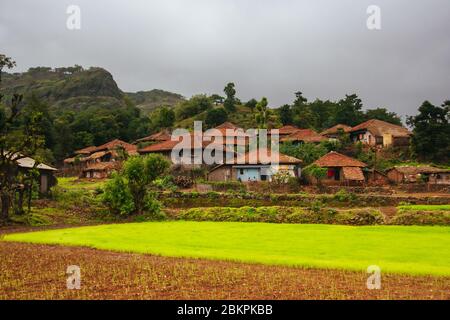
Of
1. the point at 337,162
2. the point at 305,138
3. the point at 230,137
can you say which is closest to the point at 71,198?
the point at 337,162

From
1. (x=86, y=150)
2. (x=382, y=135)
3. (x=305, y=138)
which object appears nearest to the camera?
(x=305, y=138)

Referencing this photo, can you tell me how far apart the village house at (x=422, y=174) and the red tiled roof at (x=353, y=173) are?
432cm

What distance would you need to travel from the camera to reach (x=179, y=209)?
140 feet

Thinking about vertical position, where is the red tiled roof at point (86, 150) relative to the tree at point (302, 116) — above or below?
below

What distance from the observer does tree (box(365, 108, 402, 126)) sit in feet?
328

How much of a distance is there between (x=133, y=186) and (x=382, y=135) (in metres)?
49.0

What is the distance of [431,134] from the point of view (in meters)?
63.1

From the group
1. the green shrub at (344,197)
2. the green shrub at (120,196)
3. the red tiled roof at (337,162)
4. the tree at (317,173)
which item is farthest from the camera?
the red tiled roof at (337,162)

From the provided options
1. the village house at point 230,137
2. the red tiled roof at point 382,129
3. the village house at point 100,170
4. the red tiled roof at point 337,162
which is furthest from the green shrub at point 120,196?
the red tiled roof at point 382,129

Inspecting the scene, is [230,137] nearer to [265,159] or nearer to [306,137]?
[306,137]

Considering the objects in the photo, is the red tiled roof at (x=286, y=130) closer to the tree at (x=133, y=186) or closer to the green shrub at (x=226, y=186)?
the green shrub at (x=226, y=186)

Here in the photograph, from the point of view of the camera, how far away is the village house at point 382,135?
72.2 metres

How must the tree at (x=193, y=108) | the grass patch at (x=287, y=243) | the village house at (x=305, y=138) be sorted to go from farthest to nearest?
the tree at (x=193, y=108)
the village house at (x=305, y=138)
the grass patch at (x=287, y=243)

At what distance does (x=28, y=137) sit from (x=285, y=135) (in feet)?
180
